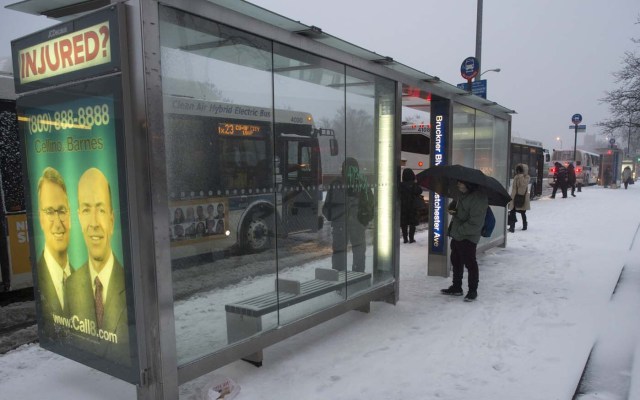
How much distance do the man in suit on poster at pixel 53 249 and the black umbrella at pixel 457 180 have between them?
428 centimetres

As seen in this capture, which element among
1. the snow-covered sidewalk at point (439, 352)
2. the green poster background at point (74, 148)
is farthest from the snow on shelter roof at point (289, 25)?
the snow-covered sidewalk at point (439, 352)

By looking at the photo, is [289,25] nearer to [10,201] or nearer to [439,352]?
[439,352]

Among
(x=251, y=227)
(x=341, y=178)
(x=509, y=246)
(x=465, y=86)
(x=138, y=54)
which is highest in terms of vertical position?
(x=465, y=86)

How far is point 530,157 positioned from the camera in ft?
74.8

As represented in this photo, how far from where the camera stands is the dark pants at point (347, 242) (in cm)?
555

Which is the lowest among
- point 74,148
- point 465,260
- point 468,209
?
point 465,260

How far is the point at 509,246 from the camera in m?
9.91

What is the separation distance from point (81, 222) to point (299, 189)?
9.61 ft

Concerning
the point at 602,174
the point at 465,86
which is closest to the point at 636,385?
the point at 465,86

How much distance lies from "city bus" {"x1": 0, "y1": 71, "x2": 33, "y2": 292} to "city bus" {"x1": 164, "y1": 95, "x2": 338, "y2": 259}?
2.41 meters

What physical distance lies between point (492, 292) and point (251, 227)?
3.45m

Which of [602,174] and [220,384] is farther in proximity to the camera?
[602,174]

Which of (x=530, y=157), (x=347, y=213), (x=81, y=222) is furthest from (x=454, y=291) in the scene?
(x=530, y=157)

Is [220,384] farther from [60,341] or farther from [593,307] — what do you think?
[593,307]
